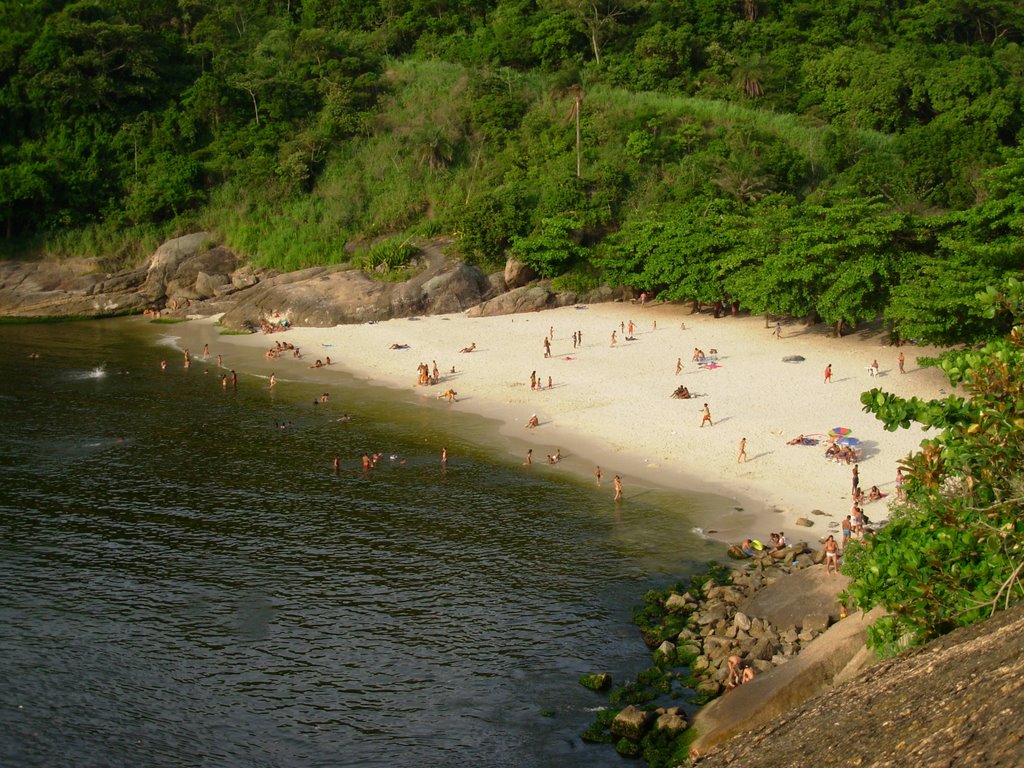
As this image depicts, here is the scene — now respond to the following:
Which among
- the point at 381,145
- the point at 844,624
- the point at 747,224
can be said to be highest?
the point at 381,145

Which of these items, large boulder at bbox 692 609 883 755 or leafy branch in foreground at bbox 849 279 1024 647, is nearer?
leafy branch in foreground at bbox 849 279 1024 647

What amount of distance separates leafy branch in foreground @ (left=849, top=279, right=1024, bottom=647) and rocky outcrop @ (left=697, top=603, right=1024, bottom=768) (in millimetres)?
476

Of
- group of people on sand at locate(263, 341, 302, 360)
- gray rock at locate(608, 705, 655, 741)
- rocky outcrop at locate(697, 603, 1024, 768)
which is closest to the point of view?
rocky outcrop at locate(697, 603, 1024, 768)

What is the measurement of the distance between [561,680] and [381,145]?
63.8 metres

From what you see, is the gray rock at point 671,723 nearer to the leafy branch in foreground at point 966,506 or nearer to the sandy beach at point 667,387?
the leafy branch in foreground at point 966,506

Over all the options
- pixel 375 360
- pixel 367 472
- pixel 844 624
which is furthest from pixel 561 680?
pixel 375 360

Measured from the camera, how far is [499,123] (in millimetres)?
76625

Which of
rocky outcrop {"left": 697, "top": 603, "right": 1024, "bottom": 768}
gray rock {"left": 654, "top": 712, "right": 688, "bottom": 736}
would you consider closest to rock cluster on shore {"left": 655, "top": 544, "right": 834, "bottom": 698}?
gray rock {"left": 654, "top": 712, "right": 688, "bottom": 736}

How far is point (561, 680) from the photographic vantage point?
69.2 ft

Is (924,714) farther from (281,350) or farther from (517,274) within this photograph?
(517,274)

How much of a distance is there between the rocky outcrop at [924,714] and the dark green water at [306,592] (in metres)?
5.75

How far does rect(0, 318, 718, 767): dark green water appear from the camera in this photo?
19406 mm

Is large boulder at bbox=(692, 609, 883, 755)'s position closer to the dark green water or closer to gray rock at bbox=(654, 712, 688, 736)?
gray rock at bbox=(654, 712, 688, 736)

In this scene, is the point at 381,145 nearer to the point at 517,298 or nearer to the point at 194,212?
the point at 194,212
